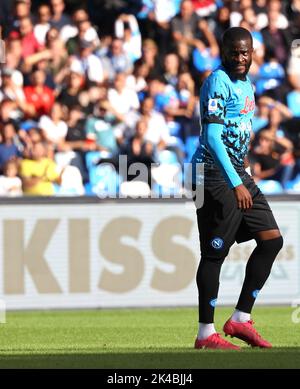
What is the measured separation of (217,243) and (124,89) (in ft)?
29.8

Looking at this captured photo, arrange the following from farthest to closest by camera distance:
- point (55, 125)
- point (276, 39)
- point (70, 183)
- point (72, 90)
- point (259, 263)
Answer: point (276, 39)
point (72, 90)
point (55, 125)
point (70, 183)
point (259, 263)

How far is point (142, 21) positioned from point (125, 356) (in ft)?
37.3

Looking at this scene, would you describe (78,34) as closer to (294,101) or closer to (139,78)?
(139,78)

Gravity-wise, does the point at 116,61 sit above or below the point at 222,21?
below

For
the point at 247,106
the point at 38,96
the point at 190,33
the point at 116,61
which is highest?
the point at 190,33

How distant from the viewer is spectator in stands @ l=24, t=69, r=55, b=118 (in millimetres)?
16172

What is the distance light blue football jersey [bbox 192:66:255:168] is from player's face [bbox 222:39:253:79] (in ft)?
0.20

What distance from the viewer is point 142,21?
18.2 meters

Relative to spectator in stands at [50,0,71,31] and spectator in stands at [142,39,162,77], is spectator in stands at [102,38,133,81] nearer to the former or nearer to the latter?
spectator in stands at [142,39,162,77]

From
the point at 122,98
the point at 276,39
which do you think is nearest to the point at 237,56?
the point at 122,98

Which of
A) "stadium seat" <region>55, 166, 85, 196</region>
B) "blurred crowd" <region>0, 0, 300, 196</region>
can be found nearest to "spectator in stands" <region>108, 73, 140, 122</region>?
"blurred crowd" <region>0, 0, 300, 196</region>

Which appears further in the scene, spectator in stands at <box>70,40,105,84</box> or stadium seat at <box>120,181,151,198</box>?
spectator in stands at <box>70,40,105,84</box>

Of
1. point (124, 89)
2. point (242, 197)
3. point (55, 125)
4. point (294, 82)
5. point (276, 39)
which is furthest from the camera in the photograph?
point (276, 39)

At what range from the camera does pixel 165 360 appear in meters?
7.14
